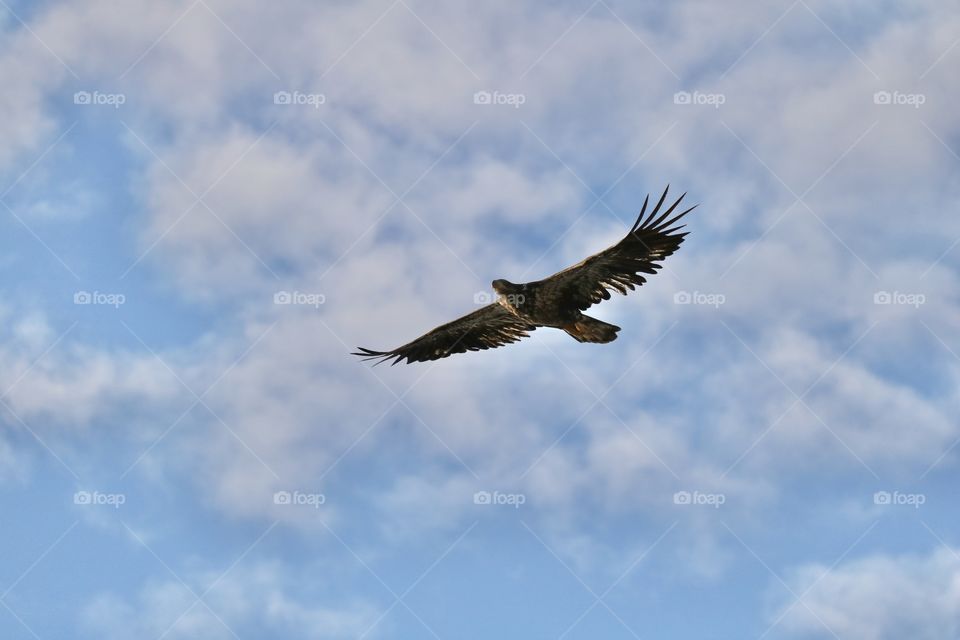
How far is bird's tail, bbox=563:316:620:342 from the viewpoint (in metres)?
26.8

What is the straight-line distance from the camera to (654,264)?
85.3 feet

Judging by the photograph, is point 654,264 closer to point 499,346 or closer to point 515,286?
point 515,286

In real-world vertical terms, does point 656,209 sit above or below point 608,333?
above

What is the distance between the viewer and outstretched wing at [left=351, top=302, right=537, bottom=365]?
29047mm

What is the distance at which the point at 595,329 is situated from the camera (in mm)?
26891

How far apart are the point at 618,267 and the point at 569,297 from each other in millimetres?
1359

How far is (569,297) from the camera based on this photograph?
2703 centimetres

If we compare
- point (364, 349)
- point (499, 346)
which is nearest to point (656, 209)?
point (499, 346)

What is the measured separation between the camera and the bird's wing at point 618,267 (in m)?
25.6

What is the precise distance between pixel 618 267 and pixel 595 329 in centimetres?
148

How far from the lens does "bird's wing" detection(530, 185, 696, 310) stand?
1007 inches

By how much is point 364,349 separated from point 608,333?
19.8ft

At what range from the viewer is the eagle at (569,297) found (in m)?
25.8

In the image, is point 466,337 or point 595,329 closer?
point 595,329
